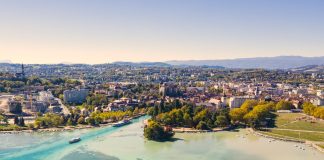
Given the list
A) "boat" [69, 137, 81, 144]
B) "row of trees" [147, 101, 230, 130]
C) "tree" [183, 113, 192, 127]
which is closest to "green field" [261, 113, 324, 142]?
"row of trees" [147, 101, 230, 130]

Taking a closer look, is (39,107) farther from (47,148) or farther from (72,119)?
(47,148)

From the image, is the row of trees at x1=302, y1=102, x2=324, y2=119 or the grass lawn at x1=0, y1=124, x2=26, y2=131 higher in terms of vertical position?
the row of trees at x1=302, y1=102, x2=324, y2=119

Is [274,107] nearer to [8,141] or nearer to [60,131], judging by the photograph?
[60,131]

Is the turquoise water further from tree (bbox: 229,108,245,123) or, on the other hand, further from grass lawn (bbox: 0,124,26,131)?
tree (bbox: 229,108,245,123)

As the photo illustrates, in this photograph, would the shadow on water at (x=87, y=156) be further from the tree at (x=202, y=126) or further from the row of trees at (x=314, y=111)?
the row of trees at (x=314, y=111)

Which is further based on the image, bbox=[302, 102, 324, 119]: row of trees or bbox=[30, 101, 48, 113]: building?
bbox=[30, 101, 48, 113]: building

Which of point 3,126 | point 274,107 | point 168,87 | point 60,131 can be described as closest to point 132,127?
point 60,131

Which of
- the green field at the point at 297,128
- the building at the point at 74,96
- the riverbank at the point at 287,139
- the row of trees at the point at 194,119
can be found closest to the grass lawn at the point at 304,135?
the green field at the point at 297,128
